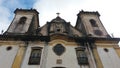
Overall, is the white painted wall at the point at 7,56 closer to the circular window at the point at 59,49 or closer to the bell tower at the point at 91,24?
the circular window at the point at 59,49

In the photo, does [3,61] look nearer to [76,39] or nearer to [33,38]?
[33,38]

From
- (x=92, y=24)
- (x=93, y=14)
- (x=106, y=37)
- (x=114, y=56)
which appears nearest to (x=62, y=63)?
(x=114, y=56)

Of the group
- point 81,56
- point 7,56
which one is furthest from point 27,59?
point 81,56

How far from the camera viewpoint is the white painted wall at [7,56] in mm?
13698

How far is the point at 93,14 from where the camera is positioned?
21203 mm

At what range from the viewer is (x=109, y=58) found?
14.8 m

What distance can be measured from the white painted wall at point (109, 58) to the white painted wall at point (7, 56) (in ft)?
27.4

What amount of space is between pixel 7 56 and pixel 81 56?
7.03 m

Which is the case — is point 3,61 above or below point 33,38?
below

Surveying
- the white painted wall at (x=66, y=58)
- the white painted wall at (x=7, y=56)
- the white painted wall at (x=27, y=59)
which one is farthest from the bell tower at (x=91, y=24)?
the white painted wall at (x=7, y=56)

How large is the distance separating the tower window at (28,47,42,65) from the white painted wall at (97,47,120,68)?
Result: 5944mm

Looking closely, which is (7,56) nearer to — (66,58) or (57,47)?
(57,47)

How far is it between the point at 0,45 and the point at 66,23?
8.55 metres

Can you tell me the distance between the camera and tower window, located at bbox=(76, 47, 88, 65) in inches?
561
